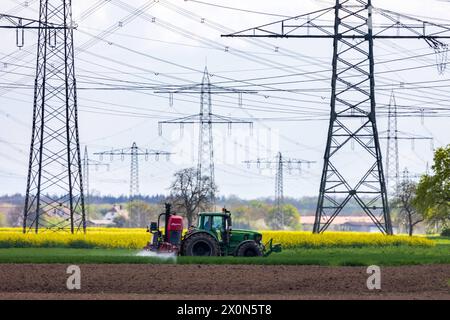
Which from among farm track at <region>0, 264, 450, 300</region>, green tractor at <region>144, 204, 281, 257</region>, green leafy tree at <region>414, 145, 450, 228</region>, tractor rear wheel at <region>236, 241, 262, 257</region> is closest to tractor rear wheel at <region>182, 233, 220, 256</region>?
green tractor at <region>144, 204, 281, 257</region>

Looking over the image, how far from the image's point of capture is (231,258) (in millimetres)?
48750

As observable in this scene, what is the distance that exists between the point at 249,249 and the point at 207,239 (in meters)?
2.45

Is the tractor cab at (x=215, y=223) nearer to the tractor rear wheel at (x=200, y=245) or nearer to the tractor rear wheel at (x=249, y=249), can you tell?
the tractor rear wheel at (x=200, y=245)

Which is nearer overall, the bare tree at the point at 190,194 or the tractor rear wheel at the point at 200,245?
the tractor rear wheel at the point at 200,245

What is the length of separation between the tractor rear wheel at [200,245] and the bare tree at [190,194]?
36.9 m

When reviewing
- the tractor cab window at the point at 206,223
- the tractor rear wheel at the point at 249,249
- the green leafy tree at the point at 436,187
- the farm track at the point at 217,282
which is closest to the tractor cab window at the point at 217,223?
the tractor cab window at the point at 206,223

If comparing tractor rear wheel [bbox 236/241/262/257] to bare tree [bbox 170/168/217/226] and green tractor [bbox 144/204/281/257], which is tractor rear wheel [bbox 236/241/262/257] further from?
bare tree [bbox 170/168/217/226]

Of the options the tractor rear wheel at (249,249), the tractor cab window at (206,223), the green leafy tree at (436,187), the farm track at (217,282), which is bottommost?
the farm track at (217,282)

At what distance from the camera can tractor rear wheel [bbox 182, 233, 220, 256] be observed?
169 feet

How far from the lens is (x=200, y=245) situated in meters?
51.9

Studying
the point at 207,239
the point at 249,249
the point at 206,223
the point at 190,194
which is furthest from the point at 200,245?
the point at 190,194

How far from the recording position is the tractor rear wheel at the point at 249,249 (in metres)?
52.7

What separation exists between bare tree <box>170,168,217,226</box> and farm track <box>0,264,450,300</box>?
45.9 meters
